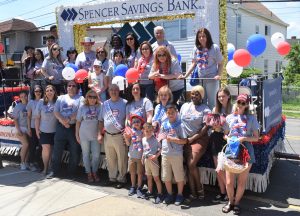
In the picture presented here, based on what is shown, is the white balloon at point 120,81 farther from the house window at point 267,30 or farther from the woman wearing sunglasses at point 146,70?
the house window at point 267,30

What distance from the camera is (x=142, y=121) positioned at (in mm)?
5527

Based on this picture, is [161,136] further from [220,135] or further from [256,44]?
[256,44]

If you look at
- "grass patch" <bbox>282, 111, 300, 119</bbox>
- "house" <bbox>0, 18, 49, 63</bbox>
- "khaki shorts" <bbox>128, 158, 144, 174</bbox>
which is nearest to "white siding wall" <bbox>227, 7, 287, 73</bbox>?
"grass patch" <bbox>282, 111, 300, 119</bbox>

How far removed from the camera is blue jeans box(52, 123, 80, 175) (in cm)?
657

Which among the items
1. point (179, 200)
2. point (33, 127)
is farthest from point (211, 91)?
point (33, 127)

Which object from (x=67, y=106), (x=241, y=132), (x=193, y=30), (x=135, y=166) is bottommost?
(x=135, y=166)

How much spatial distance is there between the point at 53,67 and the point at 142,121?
278 cm

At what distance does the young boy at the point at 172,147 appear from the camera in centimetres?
513

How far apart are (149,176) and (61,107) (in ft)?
6.72

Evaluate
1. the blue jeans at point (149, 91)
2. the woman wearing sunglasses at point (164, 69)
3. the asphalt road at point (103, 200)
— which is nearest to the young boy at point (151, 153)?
the asphalt road at point (103, 200)

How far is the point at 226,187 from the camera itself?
4949 mm

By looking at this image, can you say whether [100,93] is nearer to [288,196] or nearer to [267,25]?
[288,196]

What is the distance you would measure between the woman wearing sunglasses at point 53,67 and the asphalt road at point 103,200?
189 centimetres

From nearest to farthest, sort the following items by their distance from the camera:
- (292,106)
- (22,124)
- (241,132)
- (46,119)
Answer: (241,132) → (46,119) → (22,124) → (292,106)
